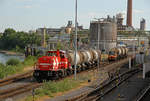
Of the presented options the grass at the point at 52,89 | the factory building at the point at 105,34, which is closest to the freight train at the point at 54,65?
the grass at the point at 52,89

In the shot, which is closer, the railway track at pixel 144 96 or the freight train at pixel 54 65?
the railway track at pixel 144 96

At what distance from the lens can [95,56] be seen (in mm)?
39812

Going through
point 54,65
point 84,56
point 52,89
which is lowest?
point 52,89

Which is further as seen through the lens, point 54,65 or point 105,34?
point 105,34

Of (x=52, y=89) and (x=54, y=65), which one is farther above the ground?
(x=54, y=65)

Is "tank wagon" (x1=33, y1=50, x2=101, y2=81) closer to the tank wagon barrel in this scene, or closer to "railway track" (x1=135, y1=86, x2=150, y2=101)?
the tank wagon barrel

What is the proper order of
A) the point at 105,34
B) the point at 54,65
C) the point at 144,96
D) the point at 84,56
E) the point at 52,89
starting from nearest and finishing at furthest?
the point at 144,96, the point at 52,89, the point at 54,65, the point at 84,56, the point at 105,34

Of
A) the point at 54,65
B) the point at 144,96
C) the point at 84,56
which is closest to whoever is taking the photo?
the point at 144,96

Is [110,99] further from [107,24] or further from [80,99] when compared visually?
[107,24]

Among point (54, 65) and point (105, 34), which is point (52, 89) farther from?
point (105, 34)

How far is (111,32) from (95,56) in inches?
1936

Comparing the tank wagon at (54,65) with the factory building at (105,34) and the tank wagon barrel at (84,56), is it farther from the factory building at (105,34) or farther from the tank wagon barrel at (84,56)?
the factory building at (105,34)

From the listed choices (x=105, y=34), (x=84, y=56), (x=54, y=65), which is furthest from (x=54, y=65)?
(x=105, y=34)

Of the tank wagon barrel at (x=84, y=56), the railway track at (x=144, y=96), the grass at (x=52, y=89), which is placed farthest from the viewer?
the tank wagon barrel at (x=84, y=56)
